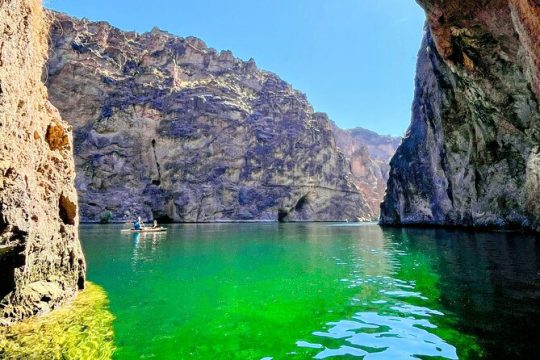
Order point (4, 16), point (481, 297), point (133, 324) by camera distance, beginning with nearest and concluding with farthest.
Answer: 1. point (4, 16)
2. point (133, 324)
3. point (481, 297)

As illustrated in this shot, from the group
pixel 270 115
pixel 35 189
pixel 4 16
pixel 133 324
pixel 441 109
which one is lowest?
pixel 133 324

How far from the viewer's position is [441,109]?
148 ft

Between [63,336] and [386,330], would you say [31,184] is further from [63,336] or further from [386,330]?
[386,330]

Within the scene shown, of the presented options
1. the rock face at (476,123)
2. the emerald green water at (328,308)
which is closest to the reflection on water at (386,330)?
the emerald green water at (328,308)

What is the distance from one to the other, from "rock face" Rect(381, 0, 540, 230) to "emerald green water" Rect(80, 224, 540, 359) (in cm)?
873

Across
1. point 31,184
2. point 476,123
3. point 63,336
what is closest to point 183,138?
point 476,123

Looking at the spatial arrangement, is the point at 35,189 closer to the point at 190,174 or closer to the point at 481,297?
the point at 481,297

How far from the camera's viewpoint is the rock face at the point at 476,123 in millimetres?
22375

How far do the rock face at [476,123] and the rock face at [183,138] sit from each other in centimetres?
5175

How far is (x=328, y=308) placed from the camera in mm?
10891

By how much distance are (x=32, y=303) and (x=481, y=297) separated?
1296cm

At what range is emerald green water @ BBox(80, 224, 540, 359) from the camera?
7531 millimetres

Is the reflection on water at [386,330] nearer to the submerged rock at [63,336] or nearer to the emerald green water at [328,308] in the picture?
the emerald green water at [328,308]

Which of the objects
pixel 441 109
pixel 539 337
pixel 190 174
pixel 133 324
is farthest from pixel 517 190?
pixel 190 174
